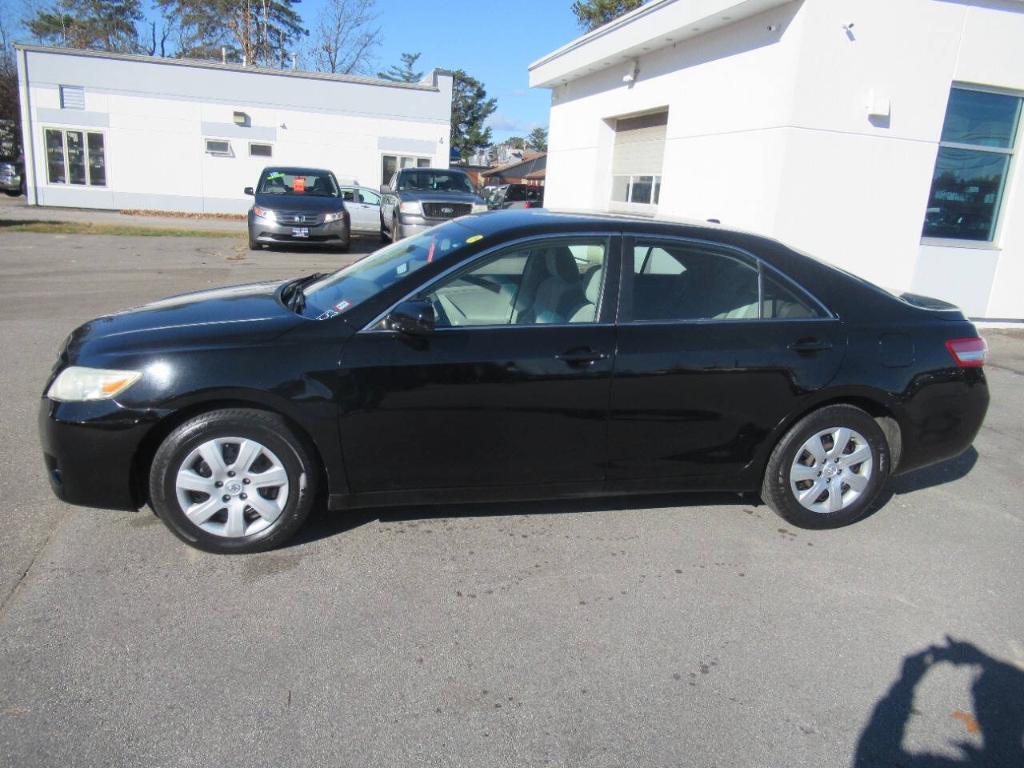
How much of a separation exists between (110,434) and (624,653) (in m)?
2.39

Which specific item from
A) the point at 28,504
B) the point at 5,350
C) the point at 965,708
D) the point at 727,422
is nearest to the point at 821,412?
the point at 727,422

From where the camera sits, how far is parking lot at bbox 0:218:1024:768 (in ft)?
8.21

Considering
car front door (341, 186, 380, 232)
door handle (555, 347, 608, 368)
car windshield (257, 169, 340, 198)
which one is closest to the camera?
door handle (555, 347, 608, 368)

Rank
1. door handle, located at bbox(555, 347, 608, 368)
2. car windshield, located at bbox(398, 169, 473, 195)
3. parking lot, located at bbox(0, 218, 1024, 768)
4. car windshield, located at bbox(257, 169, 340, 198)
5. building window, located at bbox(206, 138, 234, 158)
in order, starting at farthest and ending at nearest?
building window, located at bbox(206, 138, 234, 158) → car windshield, located at bbox(398, 169, 473, 195) → car windshield, located at bbox(257, 169, 340, 198) → door handle, located at bbox(555, 347, 608, 368) → parking lot, located at bbox(0, 218, 1024, 768)

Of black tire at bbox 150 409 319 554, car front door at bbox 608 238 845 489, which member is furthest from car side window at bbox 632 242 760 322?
black tire at bbox 150 409 319 554

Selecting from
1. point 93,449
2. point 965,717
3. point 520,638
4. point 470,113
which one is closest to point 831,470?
point 965,717

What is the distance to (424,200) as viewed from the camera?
15.2 meters

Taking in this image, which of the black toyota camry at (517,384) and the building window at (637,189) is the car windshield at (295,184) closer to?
the building window at (637,189)

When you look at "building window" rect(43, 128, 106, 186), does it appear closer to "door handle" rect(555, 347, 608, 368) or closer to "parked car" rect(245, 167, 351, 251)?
"parked car" rect(245, 167, 351, 251)

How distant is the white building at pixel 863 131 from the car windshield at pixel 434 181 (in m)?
6.47

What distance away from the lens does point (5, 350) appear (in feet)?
22.9

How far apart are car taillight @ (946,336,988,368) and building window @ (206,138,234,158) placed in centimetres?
2709

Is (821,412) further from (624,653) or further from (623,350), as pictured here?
(624,653)

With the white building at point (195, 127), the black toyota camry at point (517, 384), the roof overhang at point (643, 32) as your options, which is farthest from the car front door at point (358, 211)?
the black toyota camry at point (517, 384)
